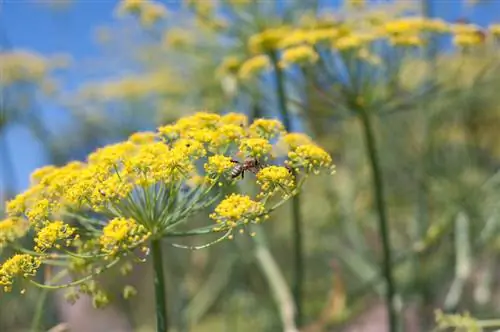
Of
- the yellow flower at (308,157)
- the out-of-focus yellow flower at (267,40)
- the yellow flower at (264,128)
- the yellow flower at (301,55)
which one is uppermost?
the out-of-focus yellow flower at (267,40)

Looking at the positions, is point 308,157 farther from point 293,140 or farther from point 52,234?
point 52,234

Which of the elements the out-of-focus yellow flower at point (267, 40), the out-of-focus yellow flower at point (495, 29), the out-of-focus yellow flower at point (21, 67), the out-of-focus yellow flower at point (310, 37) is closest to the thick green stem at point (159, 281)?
the out-of-focus yellow flower at point (310, 37)

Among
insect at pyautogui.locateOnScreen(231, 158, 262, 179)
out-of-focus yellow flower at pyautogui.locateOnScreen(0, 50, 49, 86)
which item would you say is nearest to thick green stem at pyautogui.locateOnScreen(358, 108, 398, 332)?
insect at pyautogui.locateOnScreen(231, 158, 262, 179)

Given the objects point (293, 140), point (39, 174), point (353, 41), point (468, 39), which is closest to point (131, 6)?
point (353, 41)

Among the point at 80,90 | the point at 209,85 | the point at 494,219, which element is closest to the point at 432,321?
the point at 494,219

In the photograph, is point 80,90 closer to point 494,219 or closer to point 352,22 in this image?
point 352,22

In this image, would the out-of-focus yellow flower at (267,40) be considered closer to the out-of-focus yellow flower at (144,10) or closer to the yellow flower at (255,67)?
the yellow flower at (255,67)

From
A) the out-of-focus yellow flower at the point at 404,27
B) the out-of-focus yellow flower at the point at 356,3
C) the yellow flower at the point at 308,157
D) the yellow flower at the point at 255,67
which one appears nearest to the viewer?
the yellow flower at the point at 308,157

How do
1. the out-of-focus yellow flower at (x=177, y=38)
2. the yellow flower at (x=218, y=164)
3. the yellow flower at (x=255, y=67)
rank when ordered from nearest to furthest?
the yellow flower at (x=218, y=164), the yellow flower at (x=255, y=67), the out-of-focus yellow flower at (x=177, y=38)
